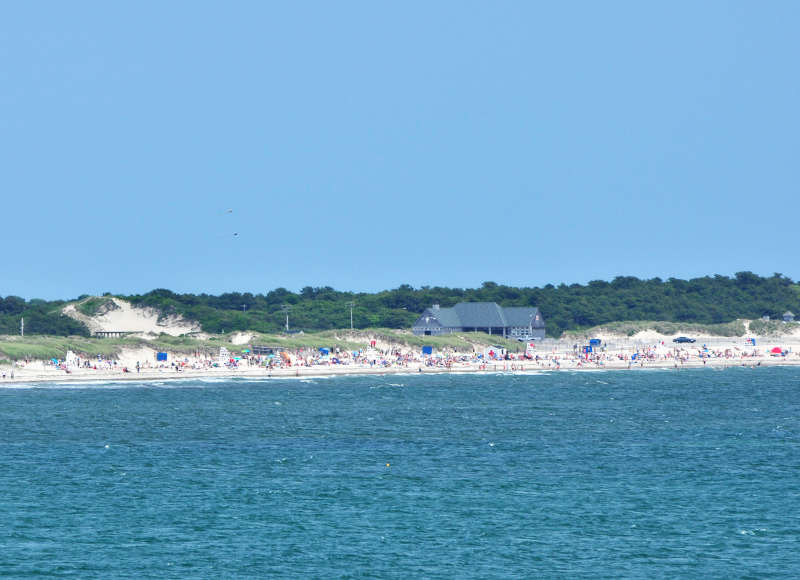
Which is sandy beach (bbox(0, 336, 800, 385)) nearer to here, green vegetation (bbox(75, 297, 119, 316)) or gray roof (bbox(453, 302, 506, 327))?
gray roof (bbox(453, 302, 506, 327))

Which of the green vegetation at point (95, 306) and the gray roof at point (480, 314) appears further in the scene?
the green vegetation at point (95, 306)

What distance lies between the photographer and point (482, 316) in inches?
6673

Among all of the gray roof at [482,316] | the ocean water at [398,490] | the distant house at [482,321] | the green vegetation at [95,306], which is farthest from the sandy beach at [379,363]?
the green vegetation at [95,306]

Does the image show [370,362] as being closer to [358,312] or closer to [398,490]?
[358,312]

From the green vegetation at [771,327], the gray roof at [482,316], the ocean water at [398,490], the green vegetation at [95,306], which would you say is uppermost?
the green vegetation at [95,306]

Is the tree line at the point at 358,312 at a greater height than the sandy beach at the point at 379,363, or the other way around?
the tree line at the point at 358,312

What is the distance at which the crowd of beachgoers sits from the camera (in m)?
118

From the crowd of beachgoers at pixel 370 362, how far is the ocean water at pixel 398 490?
103 ft

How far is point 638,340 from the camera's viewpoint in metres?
176

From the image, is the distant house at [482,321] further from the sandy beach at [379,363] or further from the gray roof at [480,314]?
the sandy beach at [379,363]

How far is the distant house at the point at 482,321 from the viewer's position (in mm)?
167625

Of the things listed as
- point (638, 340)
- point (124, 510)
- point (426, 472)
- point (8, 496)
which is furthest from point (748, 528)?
point (638, 340)

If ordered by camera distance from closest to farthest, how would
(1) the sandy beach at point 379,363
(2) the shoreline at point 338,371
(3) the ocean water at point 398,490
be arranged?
(3) the ocean water at point 398,490 < (2) the shoreline at point 338,371 < (1) the sandy beach at point 379,363

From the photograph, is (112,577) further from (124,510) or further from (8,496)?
(8,496)
